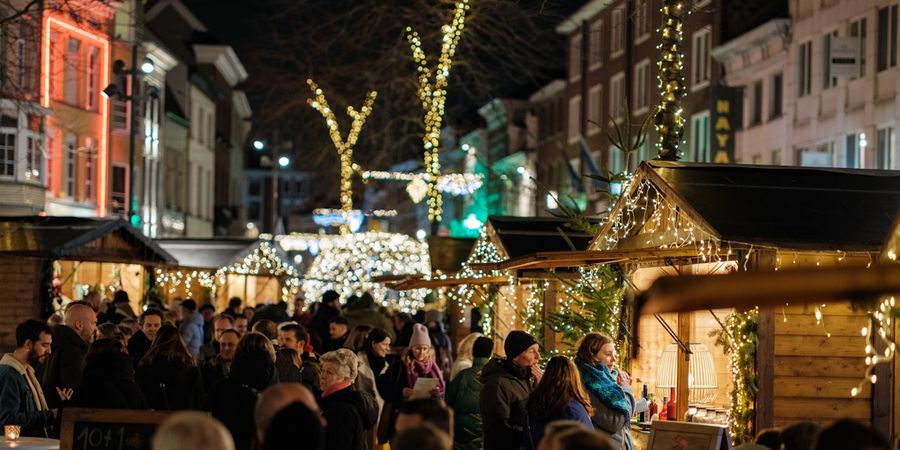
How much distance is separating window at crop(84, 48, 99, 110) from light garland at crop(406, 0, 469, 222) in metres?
18.6

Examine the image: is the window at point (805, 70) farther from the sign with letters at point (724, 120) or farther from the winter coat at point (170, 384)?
the winter coat at point (170, 384)

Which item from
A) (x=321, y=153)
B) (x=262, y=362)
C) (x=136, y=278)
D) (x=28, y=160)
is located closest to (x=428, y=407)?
(x=262, y=362)

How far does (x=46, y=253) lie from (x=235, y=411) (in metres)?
16.8

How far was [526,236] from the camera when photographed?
73.8ft

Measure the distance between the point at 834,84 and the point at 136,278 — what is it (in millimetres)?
17549

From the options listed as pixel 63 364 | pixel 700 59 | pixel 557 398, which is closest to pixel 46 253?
pixel 63 364

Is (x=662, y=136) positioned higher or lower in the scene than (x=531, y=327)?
higher

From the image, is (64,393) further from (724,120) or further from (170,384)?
(724,120)

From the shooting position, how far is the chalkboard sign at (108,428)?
952 cm

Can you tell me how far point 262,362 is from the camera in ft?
33.4

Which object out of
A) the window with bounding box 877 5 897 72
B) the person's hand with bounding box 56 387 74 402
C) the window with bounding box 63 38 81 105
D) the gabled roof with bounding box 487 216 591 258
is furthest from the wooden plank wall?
the window with bounding box 63 38 81 105

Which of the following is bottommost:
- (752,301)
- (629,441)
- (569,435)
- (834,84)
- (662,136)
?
(629,441)

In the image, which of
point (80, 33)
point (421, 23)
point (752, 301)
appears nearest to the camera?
point (752, 301)

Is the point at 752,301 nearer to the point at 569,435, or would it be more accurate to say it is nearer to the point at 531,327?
the point at 569,435
